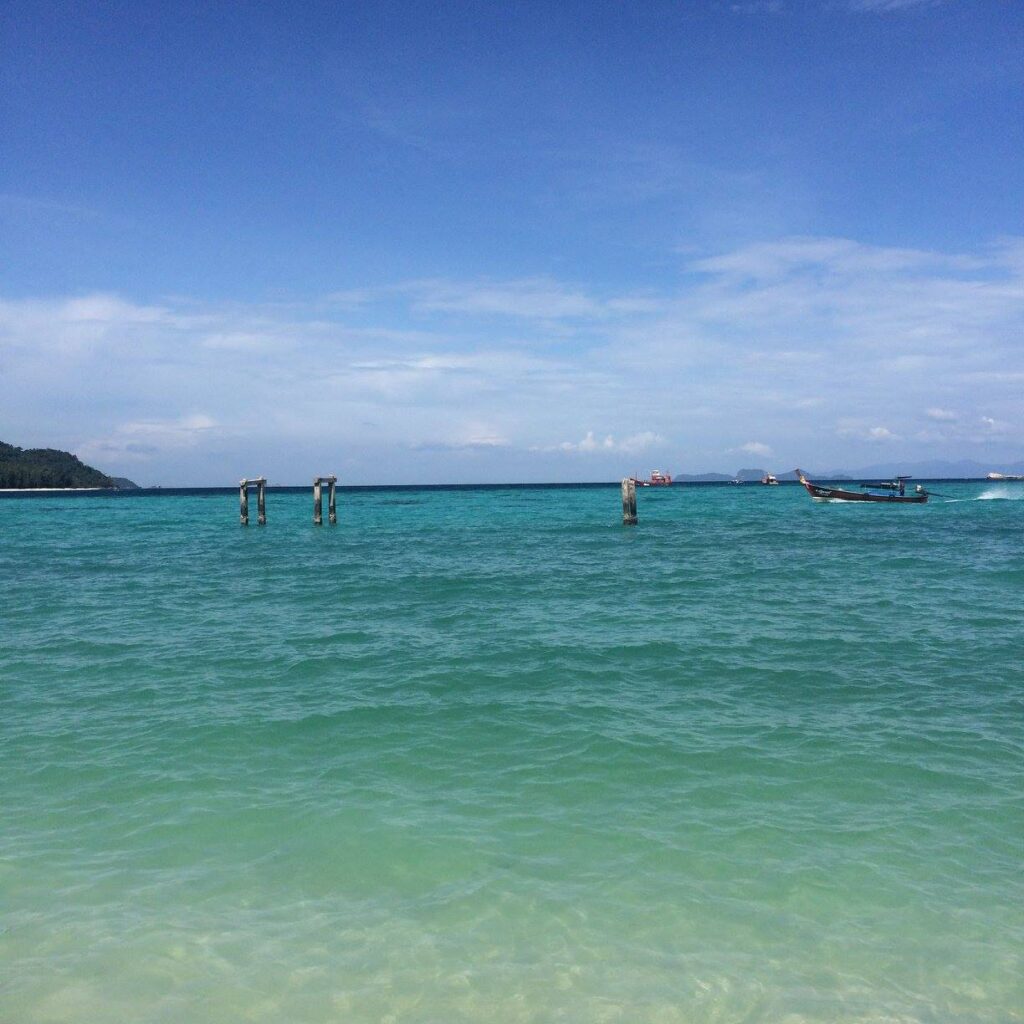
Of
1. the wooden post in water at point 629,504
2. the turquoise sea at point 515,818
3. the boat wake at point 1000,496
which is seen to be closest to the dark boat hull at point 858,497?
the boat wake at point 1000,496

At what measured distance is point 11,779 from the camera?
26.5ft

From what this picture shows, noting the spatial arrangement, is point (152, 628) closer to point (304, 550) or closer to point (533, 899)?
point (533, 899)

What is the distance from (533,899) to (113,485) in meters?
195

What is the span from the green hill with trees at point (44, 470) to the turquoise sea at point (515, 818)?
156 meters

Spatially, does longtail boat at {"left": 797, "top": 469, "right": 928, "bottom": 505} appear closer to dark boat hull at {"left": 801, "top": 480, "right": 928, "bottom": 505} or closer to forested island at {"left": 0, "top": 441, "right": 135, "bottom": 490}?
dark boat hull at {"left": 801, "top": 480, "right": 928, "bottom": 505}

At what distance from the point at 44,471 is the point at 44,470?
760 mm

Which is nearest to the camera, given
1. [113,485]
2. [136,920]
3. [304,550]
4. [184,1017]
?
[184,1017]

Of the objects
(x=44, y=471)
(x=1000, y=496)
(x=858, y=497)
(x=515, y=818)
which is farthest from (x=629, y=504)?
(x=44, y=471)

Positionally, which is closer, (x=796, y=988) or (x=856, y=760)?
(x=796, y=988)

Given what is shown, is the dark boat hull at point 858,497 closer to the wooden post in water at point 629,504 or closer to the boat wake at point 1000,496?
the boat wake at point 1000,496

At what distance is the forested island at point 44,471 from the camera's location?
14850 centimetres

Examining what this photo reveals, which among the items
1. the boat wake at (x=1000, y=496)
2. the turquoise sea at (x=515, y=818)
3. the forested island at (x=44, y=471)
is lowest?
the turquoise sea at (x=515, y=818)

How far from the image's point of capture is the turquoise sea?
16.0 ft

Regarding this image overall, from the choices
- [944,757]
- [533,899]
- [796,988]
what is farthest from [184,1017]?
[944,757]
